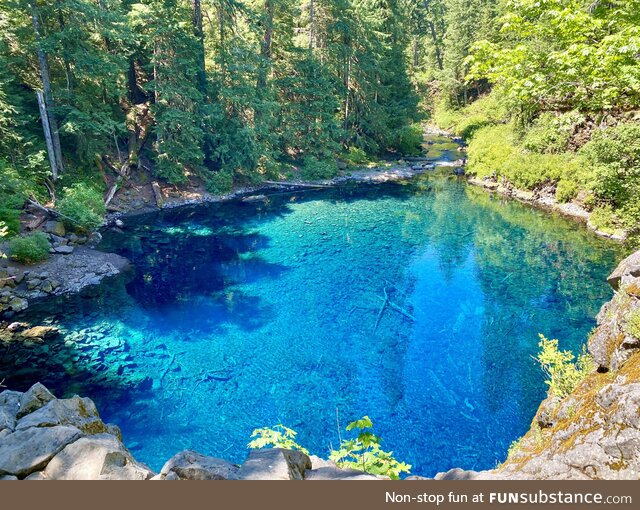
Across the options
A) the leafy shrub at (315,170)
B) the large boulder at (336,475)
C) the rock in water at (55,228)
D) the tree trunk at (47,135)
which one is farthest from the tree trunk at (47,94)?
the large boulder at (336,475)

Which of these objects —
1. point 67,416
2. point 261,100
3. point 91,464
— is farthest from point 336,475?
point 261,100

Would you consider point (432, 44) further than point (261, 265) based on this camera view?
Yes

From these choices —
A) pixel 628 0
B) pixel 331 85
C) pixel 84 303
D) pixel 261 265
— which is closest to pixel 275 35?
pixel 331 85

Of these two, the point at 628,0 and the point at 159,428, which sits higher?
the point at 628,0

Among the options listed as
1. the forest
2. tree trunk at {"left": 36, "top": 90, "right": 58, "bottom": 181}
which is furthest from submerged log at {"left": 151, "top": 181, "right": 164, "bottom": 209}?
tree trunk at {"left": 36, "top": 90, "right": 58, "bottom": 181}

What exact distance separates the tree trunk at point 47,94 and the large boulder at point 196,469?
22144 mm

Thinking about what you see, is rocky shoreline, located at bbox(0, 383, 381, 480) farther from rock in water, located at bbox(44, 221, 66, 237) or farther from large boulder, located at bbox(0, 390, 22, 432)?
rock in water, located at bbox(44, 221, 66, 237)

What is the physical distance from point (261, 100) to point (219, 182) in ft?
23.2

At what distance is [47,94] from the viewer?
20.4 metres

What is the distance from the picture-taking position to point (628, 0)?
5.72m

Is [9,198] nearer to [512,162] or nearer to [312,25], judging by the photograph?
[312,25]
